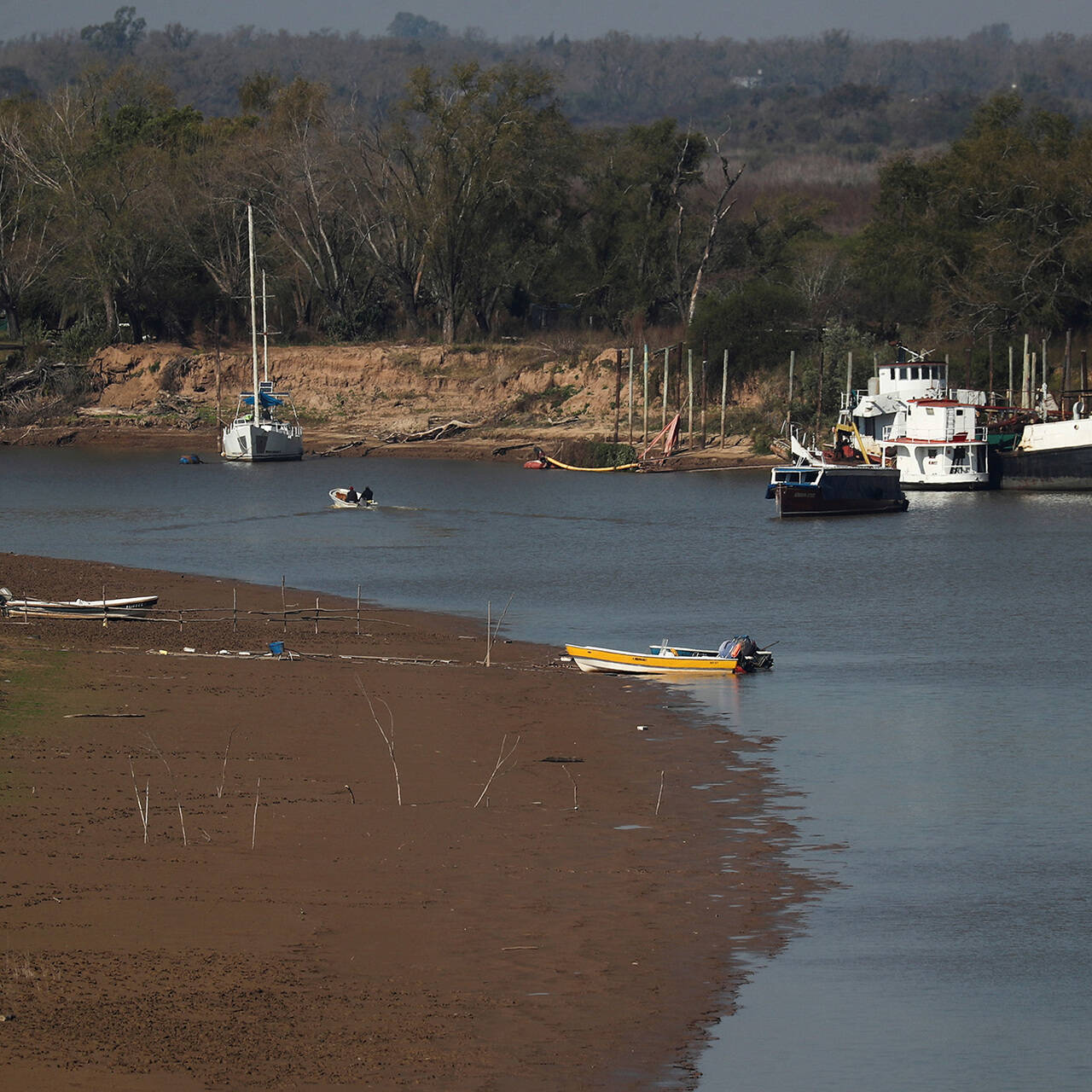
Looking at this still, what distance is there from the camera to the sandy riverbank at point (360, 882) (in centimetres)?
1274

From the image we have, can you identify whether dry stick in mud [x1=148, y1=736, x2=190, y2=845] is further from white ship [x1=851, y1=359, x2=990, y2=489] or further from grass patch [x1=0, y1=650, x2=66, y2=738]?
white ship [x1=851, y1=359, x2=990, y2=489]

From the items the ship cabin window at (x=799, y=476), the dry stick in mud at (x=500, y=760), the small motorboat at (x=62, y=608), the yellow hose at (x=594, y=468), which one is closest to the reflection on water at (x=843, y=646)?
the dry stick in mud at (x=500, y=760)

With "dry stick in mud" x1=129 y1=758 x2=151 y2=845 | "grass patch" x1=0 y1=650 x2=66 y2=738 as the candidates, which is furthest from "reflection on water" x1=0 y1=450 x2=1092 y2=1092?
"grass patch" x1=0 y1=650 x2=66 y2=738

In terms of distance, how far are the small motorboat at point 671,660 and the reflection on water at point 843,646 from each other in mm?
441

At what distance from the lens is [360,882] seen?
16.3 meters

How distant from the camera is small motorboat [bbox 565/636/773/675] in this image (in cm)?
3047

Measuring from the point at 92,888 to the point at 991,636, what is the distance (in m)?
26.0

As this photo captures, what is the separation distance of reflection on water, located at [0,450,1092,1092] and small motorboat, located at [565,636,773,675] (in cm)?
44

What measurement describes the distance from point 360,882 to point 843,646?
21030 millimetres

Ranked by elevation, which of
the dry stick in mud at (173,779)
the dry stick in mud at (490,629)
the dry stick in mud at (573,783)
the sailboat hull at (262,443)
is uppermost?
the sailboat hull at (262,443)

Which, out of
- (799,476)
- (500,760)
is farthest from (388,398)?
(500,760)

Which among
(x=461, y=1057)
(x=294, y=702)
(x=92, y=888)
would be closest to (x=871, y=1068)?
(x=461, y=1057)

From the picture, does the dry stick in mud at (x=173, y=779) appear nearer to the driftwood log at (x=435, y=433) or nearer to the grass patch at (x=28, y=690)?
the grass patch at (x=28, y=690)

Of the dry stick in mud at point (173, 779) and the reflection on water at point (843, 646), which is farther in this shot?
the dry stick in mud at point (173, 779)
